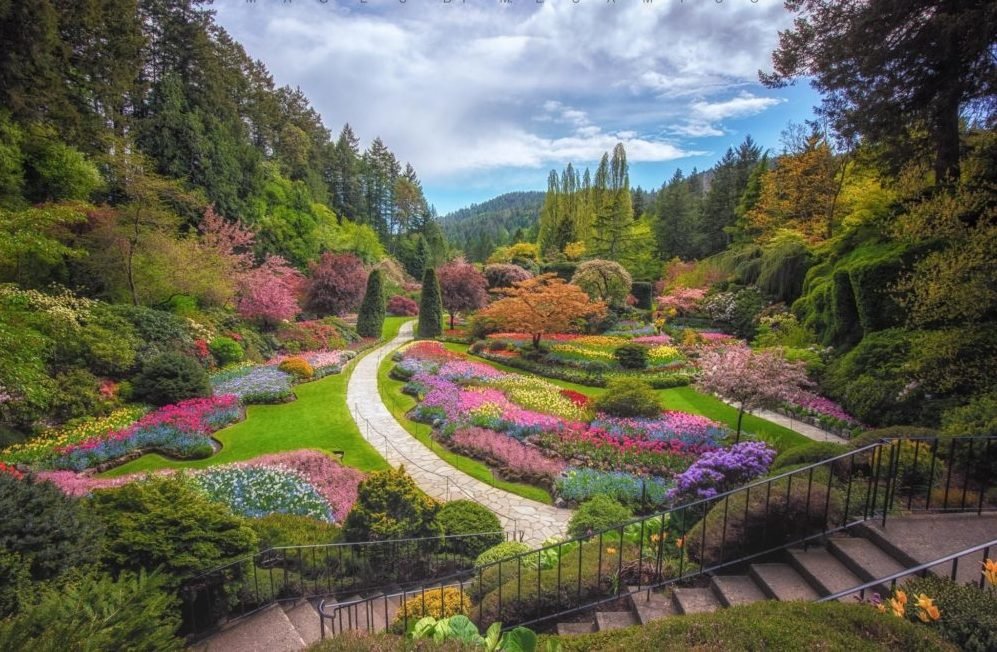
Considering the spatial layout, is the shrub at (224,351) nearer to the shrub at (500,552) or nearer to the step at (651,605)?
the shrub at (500,552)

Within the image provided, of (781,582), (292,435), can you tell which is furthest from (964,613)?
(292,435)

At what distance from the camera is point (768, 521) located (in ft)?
17.9

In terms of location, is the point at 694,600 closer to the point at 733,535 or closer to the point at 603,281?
the point at 733,535

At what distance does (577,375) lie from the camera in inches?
752

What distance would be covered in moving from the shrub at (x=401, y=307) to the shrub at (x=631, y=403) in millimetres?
28982

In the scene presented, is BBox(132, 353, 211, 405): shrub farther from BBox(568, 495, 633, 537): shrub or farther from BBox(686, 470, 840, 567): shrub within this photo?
BBox(686, 470, 840, 567): shrub

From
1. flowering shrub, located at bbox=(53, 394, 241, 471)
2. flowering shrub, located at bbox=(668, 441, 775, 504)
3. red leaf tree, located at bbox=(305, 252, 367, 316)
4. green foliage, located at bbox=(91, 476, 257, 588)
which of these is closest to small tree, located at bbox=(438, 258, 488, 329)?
red leaf tree, located at bbox=(305, 252, 367, 316)

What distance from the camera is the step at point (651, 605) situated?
4.87 m

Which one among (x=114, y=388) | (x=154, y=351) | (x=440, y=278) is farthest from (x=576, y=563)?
(x=440, y=278)

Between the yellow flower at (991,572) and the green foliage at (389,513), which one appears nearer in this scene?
the yellow flower at (991,572)

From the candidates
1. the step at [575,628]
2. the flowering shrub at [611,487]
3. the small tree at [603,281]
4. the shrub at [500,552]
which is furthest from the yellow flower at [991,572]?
the small tree at [603,281]

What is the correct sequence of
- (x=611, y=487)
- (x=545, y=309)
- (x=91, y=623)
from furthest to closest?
(x=545, y=309), (x=611, y=487), (x=91, y=623)

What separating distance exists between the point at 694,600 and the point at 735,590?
45cm

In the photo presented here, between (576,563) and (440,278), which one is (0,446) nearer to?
(576,563)
